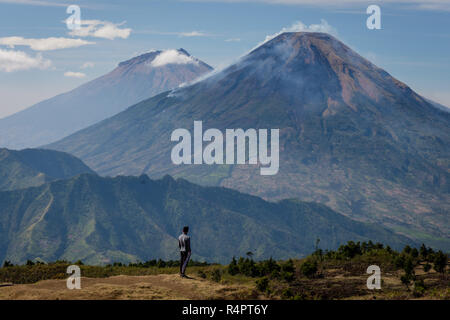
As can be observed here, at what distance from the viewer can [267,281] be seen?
6500 centimetres

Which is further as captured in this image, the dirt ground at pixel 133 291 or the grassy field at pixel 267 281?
the grassy field at pixel 267 281

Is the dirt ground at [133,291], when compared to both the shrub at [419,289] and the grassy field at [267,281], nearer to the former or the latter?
the grassy field at [267,281]

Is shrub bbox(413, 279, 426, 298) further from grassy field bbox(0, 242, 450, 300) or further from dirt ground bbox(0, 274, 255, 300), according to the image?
dirt ground bbox(0, 274, 255, 300)

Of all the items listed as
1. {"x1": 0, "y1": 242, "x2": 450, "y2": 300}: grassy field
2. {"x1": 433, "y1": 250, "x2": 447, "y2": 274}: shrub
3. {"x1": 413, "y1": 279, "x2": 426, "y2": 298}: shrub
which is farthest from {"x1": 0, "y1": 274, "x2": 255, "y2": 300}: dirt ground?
{"x1": 433, "y1": 250, "x2": 447, "y2": 274}: shrub

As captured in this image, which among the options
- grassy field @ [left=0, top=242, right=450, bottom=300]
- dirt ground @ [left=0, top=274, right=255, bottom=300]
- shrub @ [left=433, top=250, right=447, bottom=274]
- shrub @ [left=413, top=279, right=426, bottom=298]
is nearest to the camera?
dirt ground @ [left=0, top=274, right=255, bottom=300]

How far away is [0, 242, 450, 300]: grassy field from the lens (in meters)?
50.6

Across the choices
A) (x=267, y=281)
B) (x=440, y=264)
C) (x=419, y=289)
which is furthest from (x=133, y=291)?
(x=440, y=264)

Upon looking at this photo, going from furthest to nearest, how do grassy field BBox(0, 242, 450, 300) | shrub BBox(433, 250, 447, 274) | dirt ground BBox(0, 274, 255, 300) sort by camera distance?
shrub BBox(433, 250, 447, 274) → grassy field BBox(0, 242, 450, 300) → dirt ground BBox(0, 274, 255, 300)

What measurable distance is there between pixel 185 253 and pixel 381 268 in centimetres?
3756

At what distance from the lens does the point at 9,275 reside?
77.3 meters

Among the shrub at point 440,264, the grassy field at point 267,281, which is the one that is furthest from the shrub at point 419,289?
the shrub at point 440,264

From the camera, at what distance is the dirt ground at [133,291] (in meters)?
48.8

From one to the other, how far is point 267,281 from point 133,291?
18.5 meters
